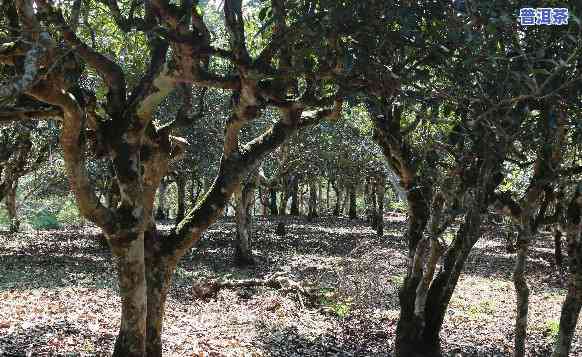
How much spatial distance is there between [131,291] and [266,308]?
604 cm

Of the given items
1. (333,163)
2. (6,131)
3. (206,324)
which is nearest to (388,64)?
(206,324)

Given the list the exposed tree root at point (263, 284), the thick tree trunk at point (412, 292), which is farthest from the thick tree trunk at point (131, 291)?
the exposed tree root at point (263, 284)

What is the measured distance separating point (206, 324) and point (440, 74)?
23.6ft

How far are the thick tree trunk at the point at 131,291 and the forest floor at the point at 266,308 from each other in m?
1.82

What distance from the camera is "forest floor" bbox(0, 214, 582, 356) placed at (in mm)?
9203

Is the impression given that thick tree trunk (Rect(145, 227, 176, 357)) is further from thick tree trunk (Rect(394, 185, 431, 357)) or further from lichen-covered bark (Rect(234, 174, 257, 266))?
lichen-covered bark (Rect(234, 174, 257, 266))

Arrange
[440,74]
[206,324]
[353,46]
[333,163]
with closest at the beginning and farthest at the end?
1. [353,46]
2. [440,74]
3. [206,324]
4. [333,163]

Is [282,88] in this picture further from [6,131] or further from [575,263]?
[6,131]

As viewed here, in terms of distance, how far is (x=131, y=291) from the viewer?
20.9 feet

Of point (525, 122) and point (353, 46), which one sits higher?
point (353, 46)

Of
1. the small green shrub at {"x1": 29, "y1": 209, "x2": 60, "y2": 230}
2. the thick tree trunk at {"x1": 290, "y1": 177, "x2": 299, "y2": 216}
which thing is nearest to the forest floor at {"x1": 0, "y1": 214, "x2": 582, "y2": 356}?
the thick tree trunk at {"x1": 290, "y1": 177, "x2": 299, "y2": 216}

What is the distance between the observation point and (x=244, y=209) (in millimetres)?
17484

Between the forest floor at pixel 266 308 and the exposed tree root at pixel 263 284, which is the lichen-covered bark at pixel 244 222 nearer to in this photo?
the forest floor at pixel 266 308

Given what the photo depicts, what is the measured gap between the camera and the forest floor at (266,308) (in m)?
9.20
